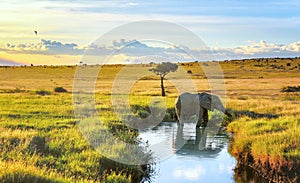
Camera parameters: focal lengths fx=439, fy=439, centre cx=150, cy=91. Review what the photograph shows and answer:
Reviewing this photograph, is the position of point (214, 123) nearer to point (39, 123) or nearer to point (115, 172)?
point (39, 123)

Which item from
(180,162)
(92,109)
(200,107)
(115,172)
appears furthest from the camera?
(92,109)

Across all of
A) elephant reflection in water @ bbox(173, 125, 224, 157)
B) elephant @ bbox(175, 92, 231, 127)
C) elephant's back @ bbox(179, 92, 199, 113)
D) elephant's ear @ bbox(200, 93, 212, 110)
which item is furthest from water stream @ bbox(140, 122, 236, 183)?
elephant's back @ bbox(179, 92, 199, 113)

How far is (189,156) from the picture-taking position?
19781mm

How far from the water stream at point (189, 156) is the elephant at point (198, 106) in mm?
2661

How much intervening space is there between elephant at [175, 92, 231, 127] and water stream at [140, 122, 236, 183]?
2661 mm

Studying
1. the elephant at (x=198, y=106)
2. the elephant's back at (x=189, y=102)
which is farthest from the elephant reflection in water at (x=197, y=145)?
the elephant's back at (x=189, y=102)

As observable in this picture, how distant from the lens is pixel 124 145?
17.6 metres

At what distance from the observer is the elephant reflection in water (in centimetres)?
2073

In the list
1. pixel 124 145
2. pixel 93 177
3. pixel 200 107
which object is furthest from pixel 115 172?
pixel 200 107

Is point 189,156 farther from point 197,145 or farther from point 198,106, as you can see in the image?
point 198,106

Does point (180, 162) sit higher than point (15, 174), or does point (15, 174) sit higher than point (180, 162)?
point (15, 174)

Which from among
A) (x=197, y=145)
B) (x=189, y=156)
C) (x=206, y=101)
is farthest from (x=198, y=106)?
(x=189, y=156)

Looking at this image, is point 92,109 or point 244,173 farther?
point 92,109

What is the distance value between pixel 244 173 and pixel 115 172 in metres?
5.39
